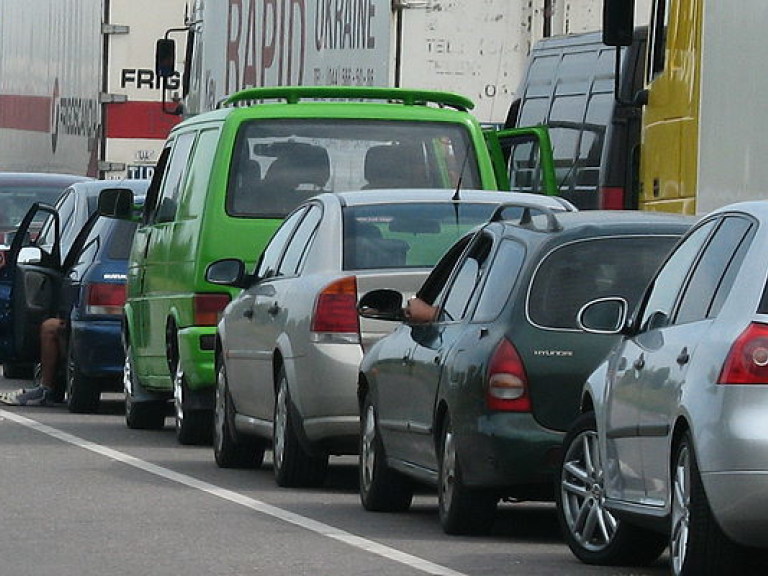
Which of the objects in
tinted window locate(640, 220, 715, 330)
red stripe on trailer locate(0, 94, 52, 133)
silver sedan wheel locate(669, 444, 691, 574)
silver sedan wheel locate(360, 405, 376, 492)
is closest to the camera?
silver sedan wheel locate(669, 444, 691, 574)

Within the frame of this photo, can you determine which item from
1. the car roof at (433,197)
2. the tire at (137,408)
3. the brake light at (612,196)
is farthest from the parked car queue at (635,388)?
the brake light at (612,196)

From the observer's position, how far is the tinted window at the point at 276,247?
1504cm

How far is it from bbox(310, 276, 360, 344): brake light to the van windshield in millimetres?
2730

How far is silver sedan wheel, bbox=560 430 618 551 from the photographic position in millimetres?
10578

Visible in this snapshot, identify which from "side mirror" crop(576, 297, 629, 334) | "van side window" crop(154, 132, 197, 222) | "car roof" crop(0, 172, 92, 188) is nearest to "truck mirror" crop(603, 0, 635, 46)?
"van side window" crop(154, 132, 197, 222)

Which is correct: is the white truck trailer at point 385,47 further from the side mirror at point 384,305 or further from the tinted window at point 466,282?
the tinted window at point 466,282

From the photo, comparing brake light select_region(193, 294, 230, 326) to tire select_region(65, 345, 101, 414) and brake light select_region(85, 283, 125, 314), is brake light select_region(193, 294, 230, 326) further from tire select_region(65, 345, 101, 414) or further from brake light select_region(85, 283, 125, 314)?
tire select_region(65, 345, 101, 414)

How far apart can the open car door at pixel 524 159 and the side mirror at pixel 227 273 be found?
6.51ft

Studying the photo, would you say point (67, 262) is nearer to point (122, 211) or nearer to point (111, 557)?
point (122, 211)

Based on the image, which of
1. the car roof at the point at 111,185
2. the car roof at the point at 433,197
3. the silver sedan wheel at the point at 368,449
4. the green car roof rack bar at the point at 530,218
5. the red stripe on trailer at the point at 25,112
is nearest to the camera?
the green car roof rack bar at the point at 530,218

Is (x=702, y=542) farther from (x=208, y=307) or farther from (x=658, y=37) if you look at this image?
(x=208, y=307)

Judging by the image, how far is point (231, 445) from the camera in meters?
15.5

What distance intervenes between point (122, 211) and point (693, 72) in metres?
5.32

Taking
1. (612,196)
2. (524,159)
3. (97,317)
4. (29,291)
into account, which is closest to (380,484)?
(97,317)
